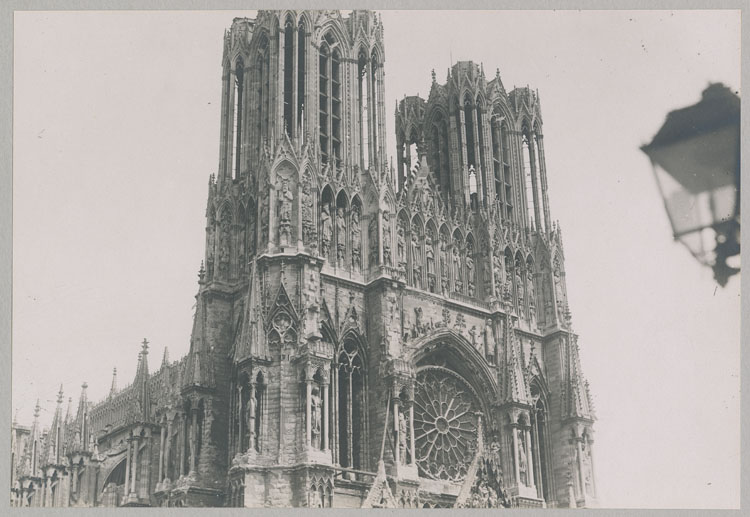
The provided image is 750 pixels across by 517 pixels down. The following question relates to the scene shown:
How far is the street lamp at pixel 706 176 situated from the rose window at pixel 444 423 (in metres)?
13.3

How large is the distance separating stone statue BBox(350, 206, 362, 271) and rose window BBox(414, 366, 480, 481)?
420 centimetres

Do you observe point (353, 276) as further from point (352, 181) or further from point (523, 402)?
point (523, 402)

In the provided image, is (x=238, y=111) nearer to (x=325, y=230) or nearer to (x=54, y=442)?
(x=325, y=230)

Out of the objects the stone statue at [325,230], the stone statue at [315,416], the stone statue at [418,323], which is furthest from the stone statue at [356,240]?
the stone statue at [315,416]

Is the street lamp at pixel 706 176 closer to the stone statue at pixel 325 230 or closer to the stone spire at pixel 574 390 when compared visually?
the stone statue at pixel 325 230

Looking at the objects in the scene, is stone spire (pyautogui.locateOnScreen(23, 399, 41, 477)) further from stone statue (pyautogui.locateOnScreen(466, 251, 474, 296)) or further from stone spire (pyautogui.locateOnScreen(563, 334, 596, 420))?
stone spire (pyautogui.locateOnScreen(563, 334, 596, 420))

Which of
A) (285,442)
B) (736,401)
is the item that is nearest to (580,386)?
(285,442)

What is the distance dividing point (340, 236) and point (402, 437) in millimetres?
7246

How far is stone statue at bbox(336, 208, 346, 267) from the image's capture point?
38656 mm

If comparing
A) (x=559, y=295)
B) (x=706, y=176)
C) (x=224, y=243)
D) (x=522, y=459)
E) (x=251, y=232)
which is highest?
(x=251, y=232)

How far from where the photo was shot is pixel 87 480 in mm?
44781

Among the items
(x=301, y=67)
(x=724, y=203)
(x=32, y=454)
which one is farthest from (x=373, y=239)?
(x=32, y=454)

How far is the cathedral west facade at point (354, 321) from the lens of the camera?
3484 centimetres

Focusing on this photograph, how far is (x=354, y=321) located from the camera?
3769cm
